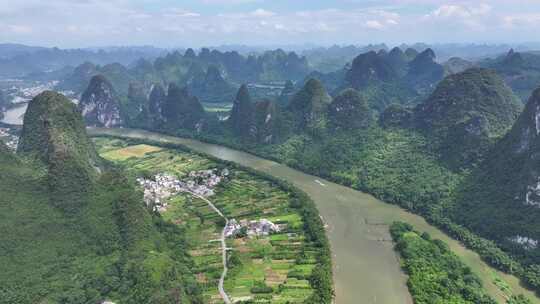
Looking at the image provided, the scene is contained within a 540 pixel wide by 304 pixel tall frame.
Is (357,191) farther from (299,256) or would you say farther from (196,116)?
(196,116)

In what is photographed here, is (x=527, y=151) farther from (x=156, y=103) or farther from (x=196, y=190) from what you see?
(x=156, y=103)

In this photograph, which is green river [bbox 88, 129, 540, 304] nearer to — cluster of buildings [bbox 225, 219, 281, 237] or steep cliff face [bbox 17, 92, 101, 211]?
cluster of buildings [bbox 225, 219, 281, 237]

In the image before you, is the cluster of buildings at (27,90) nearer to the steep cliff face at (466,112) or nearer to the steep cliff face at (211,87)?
the steep cliff face at (211,87)

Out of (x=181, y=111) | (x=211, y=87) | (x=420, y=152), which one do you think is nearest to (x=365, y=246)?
(x=420, y=152)

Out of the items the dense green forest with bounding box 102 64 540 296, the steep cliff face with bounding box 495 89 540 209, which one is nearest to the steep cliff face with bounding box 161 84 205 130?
the dense green forest with bounding box 102 64 540 296

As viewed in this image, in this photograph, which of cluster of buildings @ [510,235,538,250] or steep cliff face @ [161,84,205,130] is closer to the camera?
cluster of buildings @ [510,235,538,250]

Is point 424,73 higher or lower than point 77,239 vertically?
higher

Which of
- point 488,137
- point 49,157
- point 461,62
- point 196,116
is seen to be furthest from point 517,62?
point 49,157
